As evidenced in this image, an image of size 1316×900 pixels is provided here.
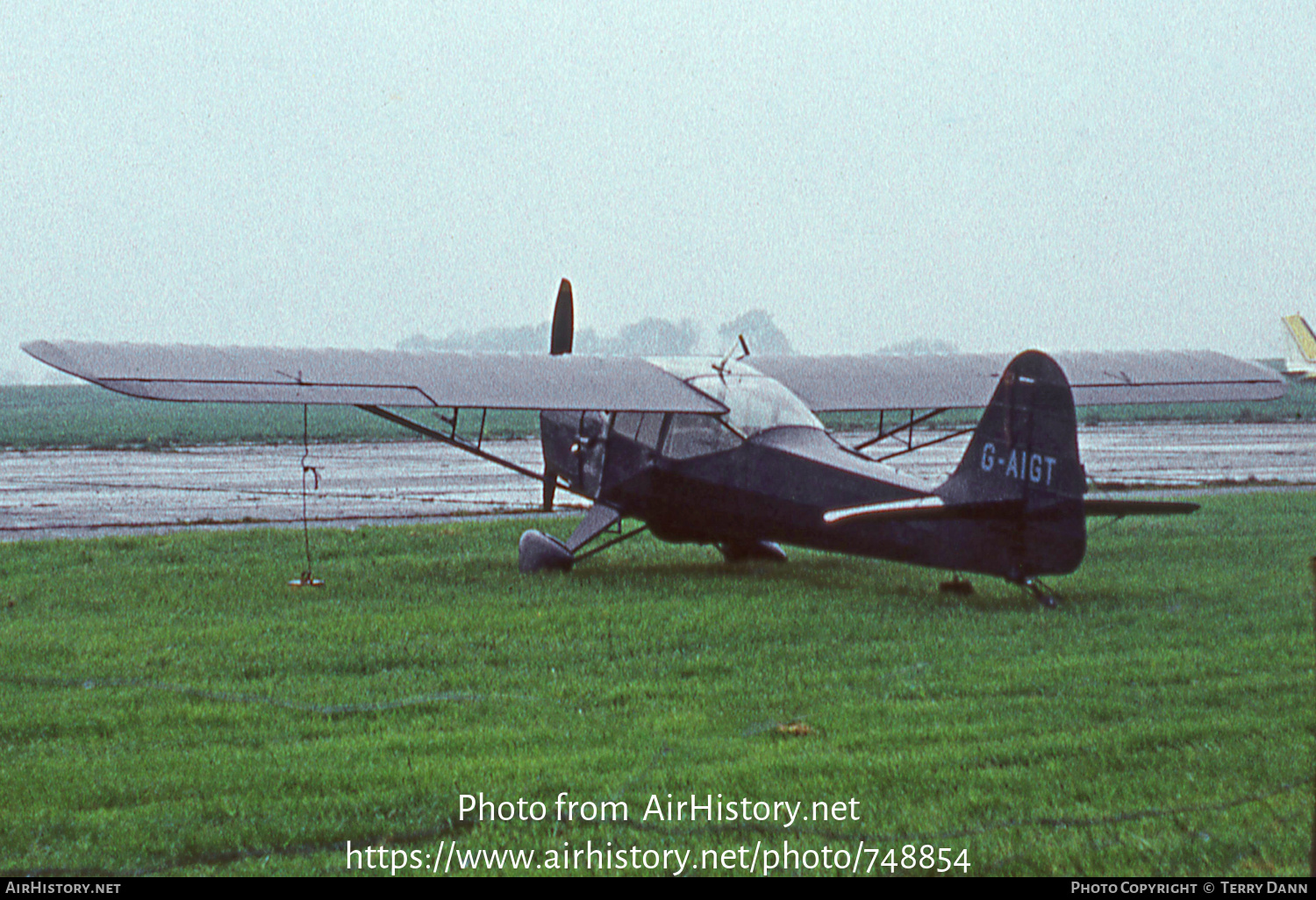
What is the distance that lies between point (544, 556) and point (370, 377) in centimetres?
246

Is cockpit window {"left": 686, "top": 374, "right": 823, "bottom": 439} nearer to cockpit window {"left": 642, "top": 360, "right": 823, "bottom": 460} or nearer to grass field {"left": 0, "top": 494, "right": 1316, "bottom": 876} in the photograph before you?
cockpit window {"left": 642, "top": 360, "right": 823, "bottom": 460}

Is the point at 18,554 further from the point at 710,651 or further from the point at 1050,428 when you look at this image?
the point at 1050,428

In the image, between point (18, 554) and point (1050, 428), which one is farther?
point (18, 554)

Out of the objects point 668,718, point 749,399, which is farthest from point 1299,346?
point 668,718

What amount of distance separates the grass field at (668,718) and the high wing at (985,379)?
3.45m

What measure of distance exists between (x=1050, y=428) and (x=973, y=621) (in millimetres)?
1485

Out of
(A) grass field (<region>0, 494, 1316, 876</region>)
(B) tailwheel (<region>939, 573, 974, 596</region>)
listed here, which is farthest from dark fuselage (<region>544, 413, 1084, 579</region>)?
(B) tailwheel (<region>939, 573, 974, 596</region>)

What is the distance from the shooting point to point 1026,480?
934 centimetres

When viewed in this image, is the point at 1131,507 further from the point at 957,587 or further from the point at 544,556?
the point at 544,556

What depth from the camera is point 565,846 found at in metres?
4.88

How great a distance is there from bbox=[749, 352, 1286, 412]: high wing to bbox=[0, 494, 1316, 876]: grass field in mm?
3454

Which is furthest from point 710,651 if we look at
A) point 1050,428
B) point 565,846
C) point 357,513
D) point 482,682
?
point 357,513

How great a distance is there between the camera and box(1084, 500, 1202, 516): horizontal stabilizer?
9047mm

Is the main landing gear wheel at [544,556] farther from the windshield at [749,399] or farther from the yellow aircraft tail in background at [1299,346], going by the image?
the yellow aircraft tail in background at [1299,346]
